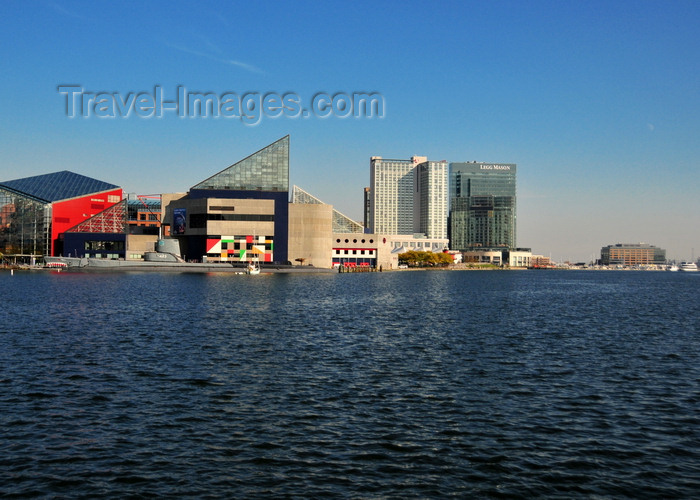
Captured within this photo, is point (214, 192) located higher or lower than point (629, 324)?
higher

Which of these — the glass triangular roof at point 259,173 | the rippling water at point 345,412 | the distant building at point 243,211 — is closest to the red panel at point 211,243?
the distant building at point 243,211

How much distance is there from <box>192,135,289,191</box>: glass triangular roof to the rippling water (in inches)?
5868

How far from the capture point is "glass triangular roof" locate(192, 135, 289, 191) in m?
196

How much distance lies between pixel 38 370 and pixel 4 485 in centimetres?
1674

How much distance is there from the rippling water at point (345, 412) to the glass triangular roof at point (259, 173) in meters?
149

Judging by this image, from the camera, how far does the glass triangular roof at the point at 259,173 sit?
643ft

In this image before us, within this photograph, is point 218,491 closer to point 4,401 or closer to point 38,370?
point 4,401

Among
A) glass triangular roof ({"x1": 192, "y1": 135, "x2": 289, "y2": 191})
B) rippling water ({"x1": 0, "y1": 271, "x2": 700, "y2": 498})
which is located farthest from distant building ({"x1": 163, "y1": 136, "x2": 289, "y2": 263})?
rippling water ({"x1": 0, "y1": 271, "x2": 700, "y2": 498})

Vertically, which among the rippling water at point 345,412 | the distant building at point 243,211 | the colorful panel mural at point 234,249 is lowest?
the rippling water at point 345,412

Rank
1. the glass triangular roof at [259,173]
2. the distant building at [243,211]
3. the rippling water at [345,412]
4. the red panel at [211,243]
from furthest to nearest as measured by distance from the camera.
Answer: the glass triangular roof at [259,173] < the distant building at [243,211] < the red panel at [211,243] < the rippling water at [345,412]

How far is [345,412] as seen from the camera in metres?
24.7

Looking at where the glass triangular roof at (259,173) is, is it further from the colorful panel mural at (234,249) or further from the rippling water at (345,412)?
the rippling water at (345,412)

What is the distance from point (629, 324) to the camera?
2349 inches

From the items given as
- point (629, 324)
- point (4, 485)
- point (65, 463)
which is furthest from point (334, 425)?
point (629, 324)
